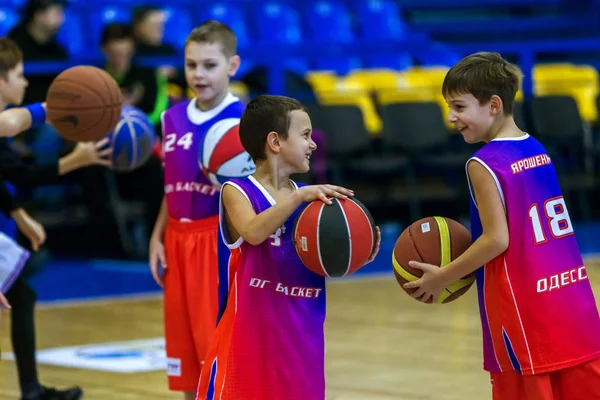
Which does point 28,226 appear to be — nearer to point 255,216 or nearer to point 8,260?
point 8,260

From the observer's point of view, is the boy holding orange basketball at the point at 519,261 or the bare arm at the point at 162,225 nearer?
the boy holding orange basketball at the point at 519,261

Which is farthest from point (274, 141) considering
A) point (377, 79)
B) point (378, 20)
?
point (378, 20)

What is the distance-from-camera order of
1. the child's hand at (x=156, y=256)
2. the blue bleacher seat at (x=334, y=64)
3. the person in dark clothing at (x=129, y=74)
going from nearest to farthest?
the child's hand at (x=156, y=256), the person in dark clothing at (x=129, y=74), the blue bleacher seat at (x=334, y=64)

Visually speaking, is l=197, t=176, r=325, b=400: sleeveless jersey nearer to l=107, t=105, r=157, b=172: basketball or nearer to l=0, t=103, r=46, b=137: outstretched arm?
l=0, t=103, r=46, b=137: outstretched arm

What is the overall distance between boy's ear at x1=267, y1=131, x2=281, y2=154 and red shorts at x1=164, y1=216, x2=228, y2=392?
95cm

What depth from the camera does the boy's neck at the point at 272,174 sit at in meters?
3.63

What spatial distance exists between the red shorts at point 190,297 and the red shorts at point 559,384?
1.40m

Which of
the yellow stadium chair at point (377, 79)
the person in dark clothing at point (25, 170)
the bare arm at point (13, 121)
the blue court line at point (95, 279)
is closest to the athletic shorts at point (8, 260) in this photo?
the bare arm at point (13, 121)

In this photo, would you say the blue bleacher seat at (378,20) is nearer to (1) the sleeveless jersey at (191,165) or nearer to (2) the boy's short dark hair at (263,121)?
(1) the sleeveless jersey at (191,165)

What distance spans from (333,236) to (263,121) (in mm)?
475

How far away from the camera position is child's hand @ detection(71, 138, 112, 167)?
4.91 m

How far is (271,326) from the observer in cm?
357

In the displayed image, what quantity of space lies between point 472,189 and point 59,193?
617cm

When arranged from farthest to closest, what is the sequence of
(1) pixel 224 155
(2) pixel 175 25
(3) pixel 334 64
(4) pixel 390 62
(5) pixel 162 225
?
(4) pixel 390 62 < (3) pixel 334 64 < (2) pixel 175 25 < (5) pixel 162 225 < (1) pixel 224 155
